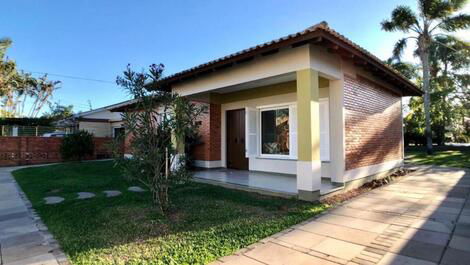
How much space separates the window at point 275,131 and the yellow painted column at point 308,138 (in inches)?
110

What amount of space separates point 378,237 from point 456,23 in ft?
57.3

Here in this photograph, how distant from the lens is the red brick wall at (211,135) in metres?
10.0

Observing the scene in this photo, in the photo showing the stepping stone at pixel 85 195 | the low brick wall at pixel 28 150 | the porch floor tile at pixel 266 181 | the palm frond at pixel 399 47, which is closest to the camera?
the stepping stone at pixel 85 195

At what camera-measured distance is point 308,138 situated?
551 cm

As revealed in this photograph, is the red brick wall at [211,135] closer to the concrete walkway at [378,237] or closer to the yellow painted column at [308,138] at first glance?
the yellow painted column at [308,138]

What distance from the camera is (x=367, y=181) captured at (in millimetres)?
7867

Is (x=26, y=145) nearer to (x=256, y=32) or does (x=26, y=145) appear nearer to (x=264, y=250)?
(x=256, y=32)

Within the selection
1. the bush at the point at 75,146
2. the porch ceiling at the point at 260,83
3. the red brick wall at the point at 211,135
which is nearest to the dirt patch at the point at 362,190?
the porch ceiling at the point at 260,83

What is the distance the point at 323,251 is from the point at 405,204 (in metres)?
3.27

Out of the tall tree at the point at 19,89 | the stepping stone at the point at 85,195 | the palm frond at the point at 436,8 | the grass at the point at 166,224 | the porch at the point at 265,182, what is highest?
the palm frond at the point at 436,8

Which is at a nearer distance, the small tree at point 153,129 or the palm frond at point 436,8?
the small tree at point 153,129

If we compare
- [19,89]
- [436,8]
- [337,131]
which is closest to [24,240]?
[337,131]

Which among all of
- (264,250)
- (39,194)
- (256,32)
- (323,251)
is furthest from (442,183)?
(39,194)

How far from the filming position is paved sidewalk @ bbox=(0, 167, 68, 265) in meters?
3.08
